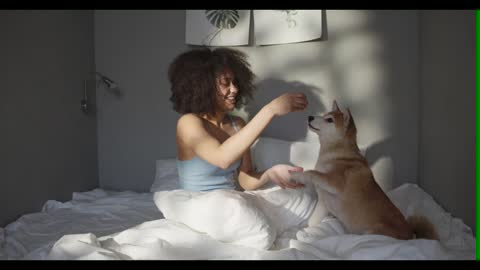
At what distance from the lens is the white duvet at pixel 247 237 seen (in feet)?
3.60

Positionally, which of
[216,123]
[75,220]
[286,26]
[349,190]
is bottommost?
[75,220]

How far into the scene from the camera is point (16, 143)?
6.13ft

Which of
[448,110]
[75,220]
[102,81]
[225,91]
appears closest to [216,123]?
[225,91]

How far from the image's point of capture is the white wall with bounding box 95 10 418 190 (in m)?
2.14

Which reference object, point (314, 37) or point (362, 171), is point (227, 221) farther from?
point (314, 37)

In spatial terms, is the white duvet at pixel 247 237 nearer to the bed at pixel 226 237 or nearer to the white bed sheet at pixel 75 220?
the bed at pixel 226 237

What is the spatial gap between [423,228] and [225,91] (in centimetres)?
86

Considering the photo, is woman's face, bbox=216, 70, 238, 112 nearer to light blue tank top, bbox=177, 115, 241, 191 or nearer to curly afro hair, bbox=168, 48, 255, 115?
curly afro hair, bbox=168, 48, 255, 115

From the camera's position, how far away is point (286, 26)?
2197 millimetres

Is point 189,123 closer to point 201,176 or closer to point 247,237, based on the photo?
point 201,176

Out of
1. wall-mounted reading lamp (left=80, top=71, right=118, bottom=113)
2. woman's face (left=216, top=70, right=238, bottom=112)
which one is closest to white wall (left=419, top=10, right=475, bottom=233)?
woman's face (left=216, top=70, right=238, bottom=112)

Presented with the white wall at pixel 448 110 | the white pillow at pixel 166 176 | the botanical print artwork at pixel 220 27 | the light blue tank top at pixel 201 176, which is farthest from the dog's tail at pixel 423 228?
the botanical print artwork at pixel 220 27

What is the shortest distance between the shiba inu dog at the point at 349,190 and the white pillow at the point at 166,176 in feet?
2.66

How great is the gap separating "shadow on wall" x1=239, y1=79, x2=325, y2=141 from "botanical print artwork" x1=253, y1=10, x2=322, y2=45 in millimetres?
225
